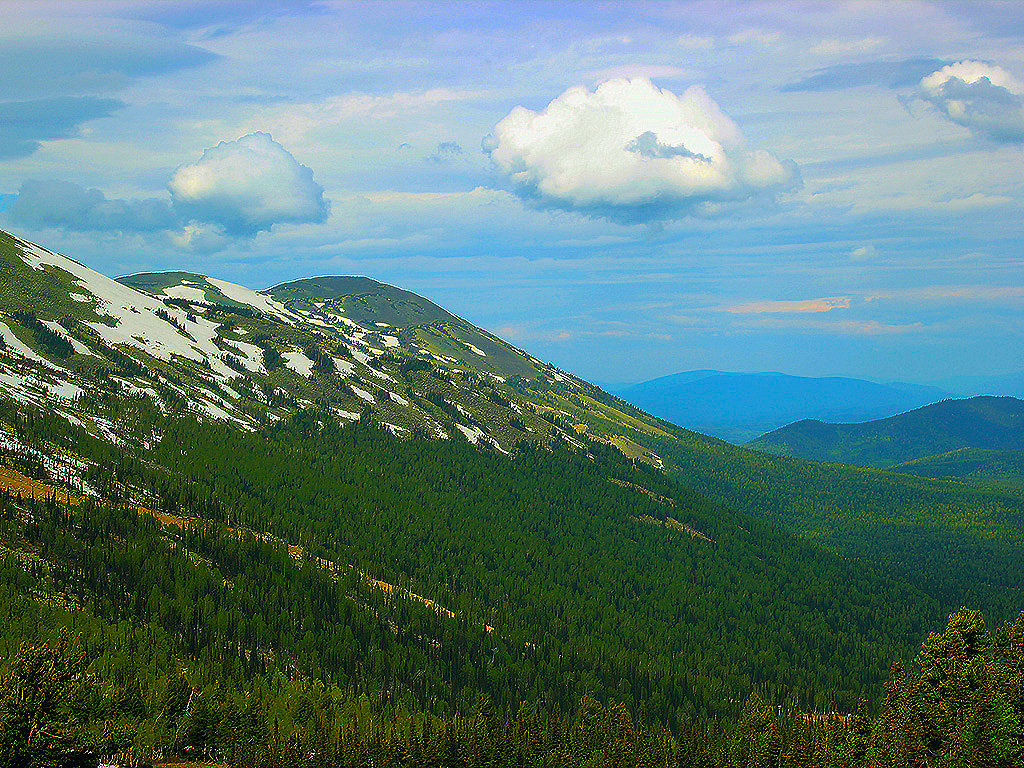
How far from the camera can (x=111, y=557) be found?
172 m

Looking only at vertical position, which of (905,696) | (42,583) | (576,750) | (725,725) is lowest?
(725,725)

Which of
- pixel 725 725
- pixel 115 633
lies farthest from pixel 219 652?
pixel 725 725

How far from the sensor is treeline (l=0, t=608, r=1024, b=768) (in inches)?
3164

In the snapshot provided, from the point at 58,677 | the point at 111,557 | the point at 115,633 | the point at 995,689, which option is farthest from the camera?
the point at 111,557

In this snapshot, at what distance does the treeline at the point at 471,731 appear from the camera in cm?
8038

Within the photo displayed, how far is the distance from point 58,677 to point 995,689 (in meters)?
113

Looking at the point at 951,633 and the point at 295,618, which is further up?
the point at 951,633

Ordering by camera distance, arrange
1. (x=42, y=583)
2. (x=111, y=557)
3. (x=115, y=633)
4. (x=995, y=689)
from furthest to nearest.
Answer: (x=111, y=557), (x=42, y=583), (x=115, y=633), (x=995, y=689)

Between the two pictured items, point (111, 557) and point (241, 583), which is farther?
point (241, 583)

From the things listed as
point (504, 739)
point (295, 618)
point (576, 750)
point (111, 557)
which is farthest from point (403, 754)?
point (111, 557)

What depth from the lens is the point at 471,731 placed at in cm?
12694

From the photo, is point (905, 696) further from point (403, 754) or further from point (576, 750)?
point (403, 754)

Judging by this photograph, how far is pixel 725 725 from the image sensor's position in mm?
189750

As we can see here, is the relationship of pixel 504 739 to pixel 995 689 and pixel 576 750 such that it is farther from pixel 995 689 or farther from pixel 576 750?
pixel 995 689
